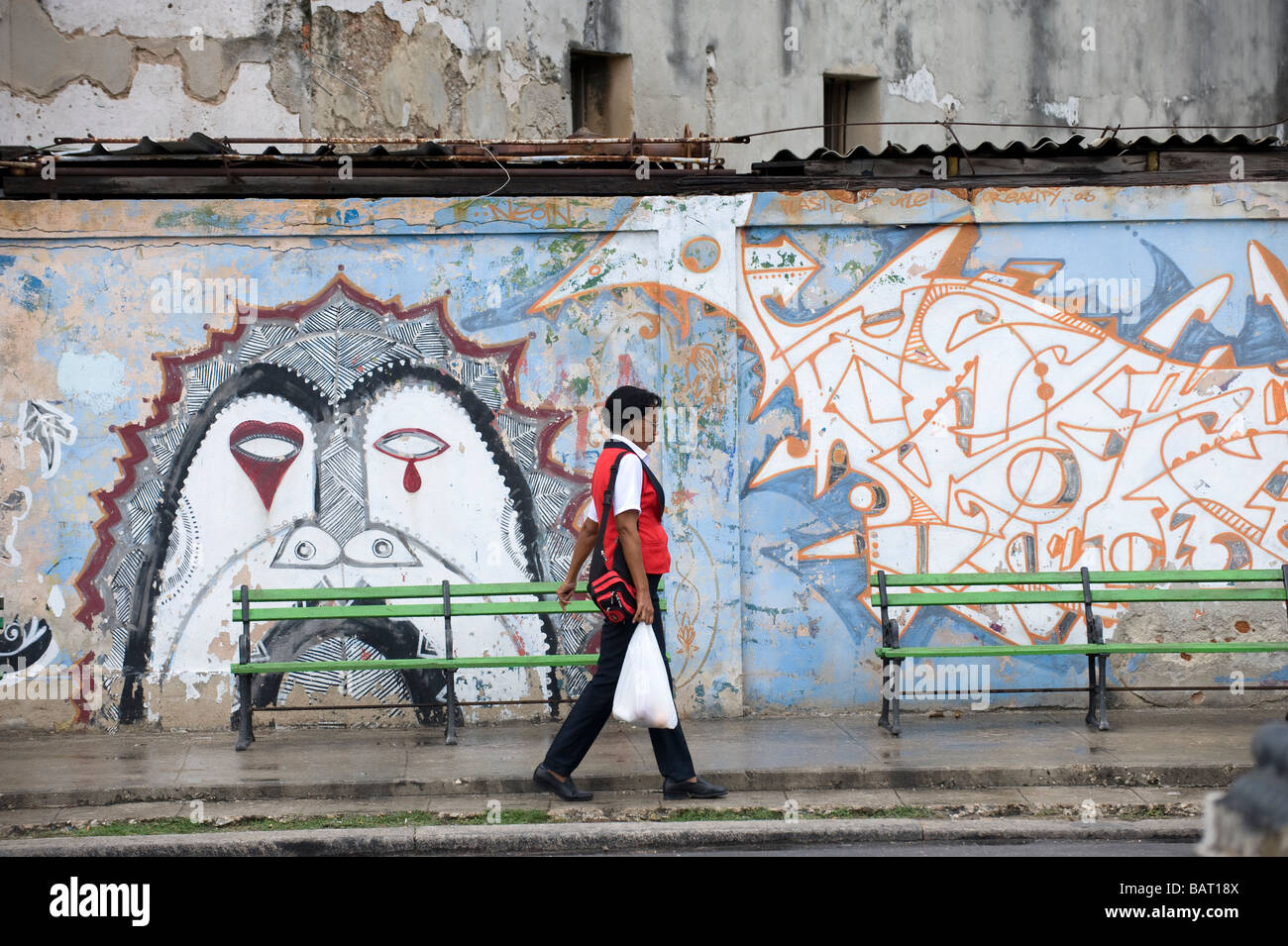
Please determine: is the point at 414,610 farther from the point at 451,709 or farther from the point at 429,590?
the point at 451,709

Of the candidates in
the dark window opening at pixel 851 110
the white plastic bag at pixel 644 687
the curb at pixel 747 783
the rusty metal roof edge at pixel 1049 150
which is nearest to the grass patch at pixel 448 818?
the curb at pixel 747 783

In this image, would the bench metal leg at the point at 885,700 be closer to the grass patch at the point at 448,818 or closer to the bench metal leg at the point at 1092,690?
the bench metal leg at the point at 1092,690

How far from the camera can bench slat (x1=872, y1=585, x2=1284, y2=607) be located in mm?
8188

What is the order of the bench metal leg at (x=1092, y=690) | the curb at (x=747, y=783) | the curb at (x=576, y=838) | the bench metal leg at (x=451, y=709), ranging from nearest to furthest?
the curb at (x=576, y=838)
the curb at (x=747, y=783)
the bench metal leg at (x=451, y=709)
the bench metal leg at (x=1092, y=690)

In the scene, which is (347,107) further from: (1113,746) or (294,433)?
(1113,746)

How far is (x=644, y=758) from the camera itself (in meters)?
7.56

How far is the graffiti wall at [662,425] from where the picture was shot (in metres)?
8.53

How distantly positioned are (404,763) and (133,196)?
13.0 feet

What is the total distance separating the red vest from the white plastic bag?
0.35 meters

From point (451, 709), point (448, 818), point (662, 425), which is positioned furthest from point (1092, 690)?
point (448, 818)

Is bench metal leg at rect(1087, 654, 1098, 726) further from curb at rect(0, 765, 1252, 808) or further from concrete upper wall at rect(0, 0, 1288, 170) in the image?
concrete upper wall at rect(0, 0, 1288, 170)

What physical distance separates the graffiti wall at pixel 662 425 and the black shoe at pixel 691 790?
1873mm

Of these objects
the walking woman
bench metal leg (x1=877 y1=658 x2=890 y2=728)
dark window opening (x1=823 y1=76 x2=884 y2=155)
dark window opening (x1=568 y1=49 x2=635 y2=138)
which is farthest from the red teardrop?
dark window opening (x1=823 y1=76 x2=884 y2=155)

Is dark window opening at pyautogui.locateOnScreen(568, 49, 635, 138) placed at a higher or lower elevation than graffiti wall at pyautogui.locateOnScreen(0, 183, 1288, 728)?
higher
